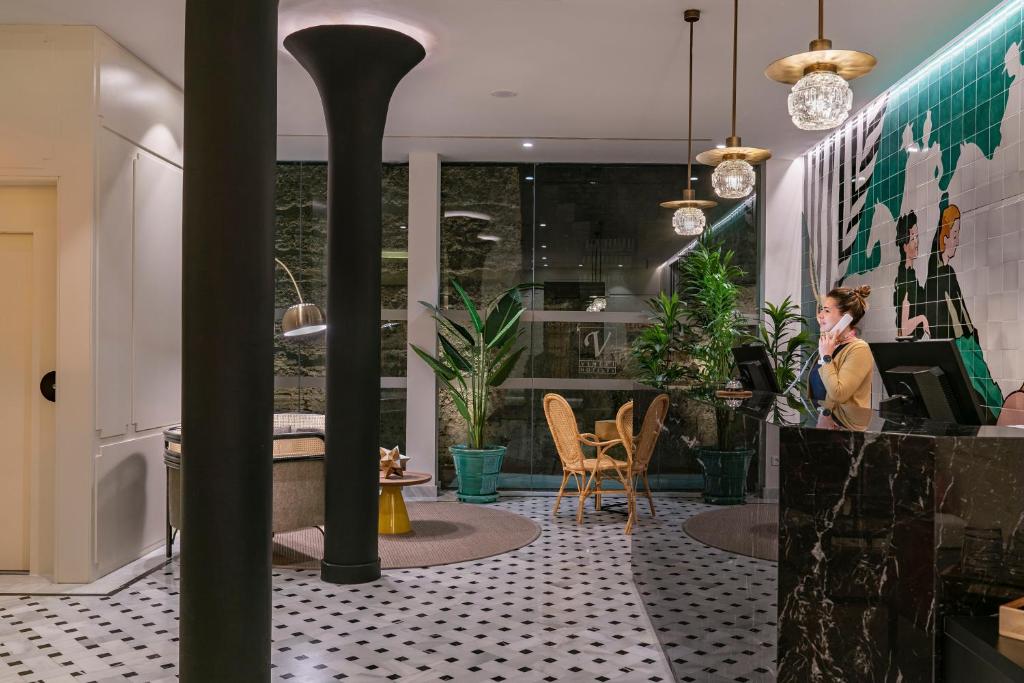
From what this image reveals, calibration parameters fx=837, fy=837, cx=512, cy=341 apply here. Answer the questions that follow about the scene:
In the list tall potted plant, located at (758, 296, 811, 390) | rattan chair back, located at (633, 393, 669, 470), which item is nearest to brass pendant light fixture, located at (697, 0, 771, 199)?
rattan chair back, located at (633, 393, 669, 470)

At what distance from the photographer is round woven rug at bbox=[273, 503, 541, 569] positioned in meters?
5.77

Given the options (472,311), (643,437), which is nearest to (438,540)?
(643,437)

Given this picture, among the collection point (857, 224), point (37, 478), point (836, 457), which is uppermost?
point (857, 224)

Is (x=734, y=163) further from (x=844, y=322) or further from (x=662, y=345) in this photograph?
(x=662, y=345)

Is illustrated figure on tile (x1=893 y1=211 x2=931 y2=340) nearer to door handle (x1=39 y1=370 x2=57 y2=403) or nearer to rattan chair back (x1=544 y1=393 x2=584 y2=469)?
rattan chair back (x1=544 y1=393 x2=584 y2=469)

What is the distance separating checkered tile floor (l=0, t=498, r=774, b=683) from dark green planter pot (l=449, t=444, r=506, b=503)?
2.64 meters

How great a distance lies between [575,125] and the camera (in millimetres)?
7383

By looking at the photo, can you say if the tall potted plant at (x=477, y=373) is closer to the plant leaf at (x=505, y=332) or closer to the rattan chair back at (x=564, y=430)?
the plant leaf at (x=505, y=332)

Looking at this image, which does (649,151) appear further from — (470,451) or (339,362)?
(339,362)

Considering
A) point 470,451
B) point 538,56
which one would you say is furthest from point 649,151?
point 470,451

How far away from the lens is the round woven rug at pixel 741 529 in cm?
249

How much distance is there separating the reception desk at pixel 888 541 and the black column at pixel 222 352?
5.75ft

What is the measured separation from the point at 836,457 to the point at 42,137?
5020 mm

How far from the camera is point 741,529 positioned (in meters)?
2.85
